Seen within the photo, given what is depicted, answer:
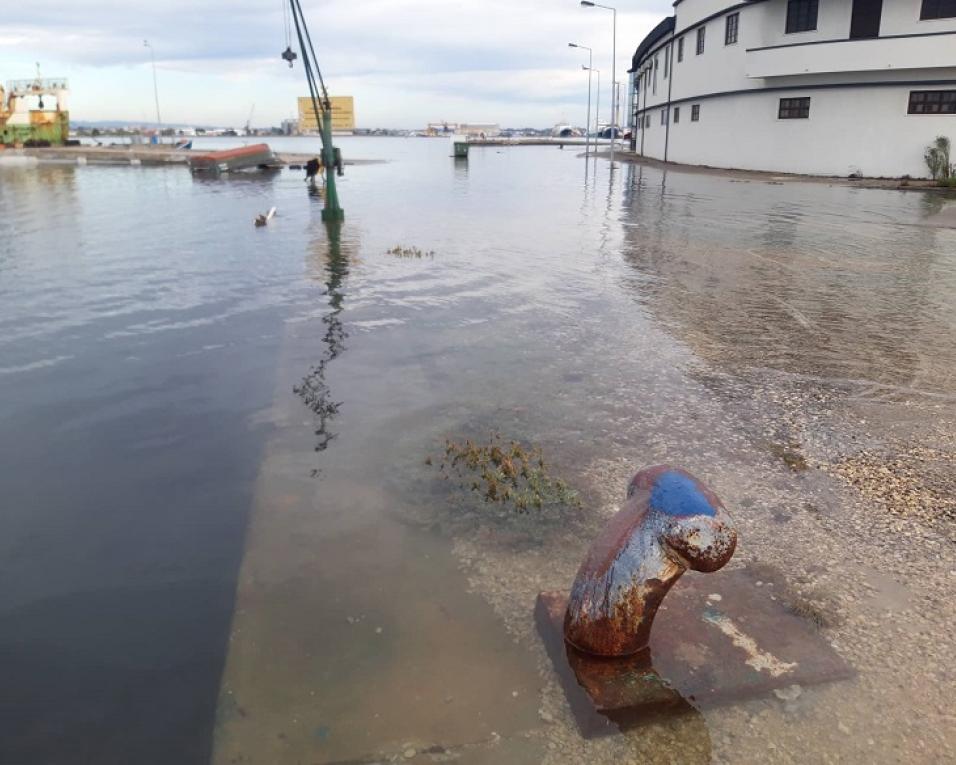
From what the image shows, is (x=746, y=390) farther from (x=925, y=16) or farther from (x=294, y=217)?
(x=925, y=16)

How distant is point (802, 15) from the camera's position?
103ft

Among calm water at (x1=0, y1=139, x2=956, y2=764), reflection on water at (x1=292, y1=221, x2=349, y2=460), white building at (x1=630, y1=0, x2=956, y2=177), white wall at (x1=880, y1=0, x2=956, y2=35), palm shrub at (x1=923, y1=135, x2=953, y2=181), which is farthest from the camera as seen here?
white building at (x1=630, y1=0, x2=956, y2=177)

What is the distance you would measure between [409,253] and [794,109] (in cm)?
2559

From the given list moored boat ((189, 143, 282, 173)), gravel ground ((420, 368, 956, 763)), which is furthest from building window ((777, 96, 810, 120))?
gravel ground ((420, 368, 956, 763))

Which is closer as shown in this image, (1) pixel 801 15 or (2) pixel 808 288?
(2) pixel 808 288

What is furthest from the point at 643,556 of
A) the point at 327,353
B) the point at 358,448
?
the point at 327,353

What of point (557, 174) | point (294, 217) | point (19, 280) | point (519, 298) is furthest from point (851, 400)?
point (557, 174)

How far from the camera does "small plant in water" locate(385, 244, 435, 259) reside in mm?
14062

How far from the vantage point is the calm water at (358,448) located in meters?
3.09

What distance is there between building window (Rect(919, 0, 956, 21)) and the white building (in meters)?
0.04

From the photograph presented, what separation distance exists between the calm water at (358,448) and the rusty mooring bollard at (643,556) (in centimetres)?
38

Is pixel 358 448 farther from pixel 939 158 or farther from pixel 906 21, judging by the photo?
pixel 906 21

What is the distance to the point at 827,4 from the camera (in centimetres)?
3030

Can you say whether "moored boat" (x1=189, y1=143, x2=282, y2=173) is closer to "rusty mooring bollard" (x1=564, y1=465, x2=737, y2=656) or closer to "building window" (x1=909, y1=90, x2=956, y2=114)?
"building window" (x1=909, y1=90, x2=956, y2=114)
